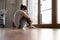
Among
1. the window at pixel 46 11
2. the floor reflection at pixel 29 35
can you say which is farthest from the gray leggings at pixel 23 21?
the window at pixel 46 11

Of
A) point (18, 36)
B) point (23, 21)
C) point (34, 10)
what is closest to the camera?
point (18, 36)

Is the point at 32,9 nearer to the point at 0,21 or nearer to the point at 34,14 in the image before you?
the point at 34,14

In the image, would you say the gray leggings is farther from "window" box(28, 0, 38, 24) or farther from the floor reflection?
"window" box(28, 0, 38, 24)

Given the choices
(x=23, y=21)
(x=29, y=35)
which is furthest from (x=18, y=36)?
(x=23, y=21)

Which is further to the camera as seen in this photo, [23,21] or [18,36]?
[23,21]

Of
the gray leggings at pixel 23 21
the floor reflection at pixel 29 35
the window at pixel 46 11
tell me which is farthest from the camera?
the window at pixel 46 11

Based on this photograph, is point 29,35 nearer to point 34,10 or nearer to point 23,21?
point 23,21

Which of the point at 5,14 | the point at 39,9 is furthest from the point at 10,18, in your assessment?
the point at 39,9

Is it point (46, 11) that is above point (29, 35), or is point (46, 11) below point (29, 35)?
above

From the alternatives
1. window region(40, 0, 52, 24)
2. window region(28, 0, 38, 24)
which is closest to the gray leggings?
window region(40, 0, 52, 24)

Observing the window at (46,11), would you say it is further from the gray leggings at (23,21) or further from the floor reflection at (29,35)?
the floor reflection at (29,35)

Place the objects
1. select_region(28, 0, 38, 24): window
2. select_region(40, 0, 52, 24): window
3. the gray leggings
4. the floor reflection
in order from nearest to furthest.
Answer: the floor reflection < the gray leggings < select_region(40, 0, 52, 24): window < select_region(28, 0, 38, 24): window

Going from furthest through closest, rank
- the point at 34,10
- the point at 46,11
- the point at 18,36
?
the point at 34,10 < the point at 46,11 < the point at 18,36

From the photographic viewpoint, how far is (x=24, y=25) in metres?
2.49
